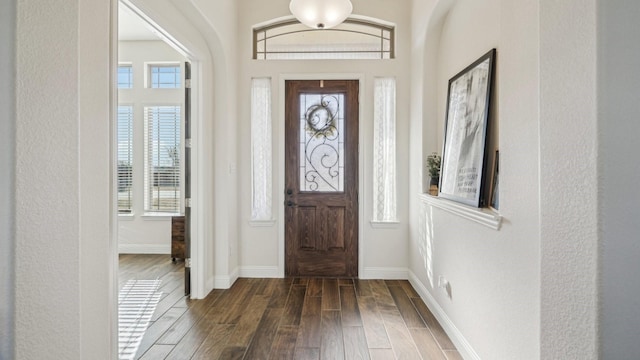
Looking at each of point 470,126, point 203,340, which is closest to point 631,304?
point 470,126

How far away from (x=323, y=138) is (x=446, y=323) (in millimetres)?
2279

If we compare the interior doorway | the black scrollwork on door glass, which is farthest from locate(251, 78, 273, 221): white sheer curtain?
the interior doorway

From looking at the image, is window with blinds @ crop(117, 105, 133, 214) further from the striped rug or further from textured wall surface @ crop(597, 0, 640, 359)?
textured wall surface @ crop(597, 0, 640, 359)

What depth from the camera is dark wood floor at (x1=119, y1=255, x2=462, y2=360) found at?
2246 millimetres

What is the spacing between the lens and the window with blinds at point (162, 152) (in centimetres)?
505

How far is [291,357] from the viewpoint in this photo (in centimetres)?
217

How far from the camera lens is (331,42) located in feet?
12.9

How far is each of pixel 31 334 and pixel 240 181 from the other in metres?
2.80

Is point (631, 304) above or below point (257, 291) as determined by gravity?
above

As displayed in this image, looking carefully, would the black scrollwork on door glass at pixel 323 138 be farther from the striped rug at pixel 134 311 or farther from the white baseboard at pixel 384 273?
the striped rug at pixel 134 311

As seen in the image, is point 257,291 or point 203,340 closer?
point 203,340

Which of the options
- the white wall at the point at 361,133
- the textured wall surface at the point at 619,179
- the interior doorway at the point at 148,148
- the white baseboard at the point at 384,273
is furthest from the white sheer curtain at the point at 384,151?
the interior doorway at the point at 148,148

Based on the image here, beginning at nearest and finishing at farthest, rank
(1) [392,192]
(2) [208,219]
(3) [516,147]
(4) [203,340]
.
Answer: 1. (3) [516,147]
2. (4) [203,340]
3. (2) [208,219]
4. (1) [392,192]

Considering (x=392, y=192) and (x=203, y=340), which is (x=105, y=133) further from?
(x=392, y=192)
